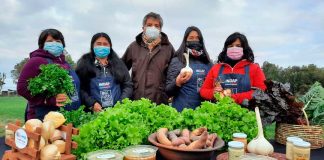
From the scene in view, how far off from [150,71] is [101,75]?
2.51 ft

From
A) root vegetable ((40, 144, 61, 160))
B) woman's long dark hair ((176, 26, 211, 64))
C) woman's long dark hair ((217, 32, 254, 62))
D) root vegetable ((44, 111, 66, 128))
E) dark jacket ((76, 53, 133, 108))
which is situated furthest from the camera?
woman's long dark hair ((176, 26, 211, 64))

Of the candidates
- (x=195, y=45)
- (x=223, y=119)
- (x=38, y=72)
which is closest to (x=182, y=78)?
(x=195, y=45)

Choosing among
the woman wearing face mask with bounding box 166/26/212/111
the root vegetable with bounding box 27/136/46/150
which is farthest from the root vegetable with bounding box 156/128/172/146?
the woman wearing face mask with bounding box 166/26/212/111

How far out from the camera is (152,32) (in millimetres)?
4789

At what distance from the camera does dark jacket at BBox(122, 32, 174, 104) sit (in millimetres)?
4840

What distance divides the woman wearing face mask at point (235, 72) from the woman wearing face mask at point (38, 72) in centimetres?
165

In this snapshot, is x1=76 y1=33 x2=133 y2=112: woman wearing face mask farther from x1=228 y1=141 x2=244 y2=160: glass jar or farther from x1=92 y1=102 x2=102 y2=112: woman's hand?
x1=228 y1=141 x2=244 y2=160: glass jar

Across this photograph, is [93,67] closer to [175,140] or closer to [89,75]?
[89,75]

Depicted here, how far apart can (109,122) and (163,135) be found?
0.44 metres

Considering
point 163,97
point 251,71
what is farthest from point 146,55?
point 251,71

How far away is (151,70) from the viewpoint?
484 centimetres

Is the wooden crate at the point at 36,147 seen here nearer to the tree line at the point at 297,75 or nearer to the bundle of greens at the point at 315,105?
the bundle of greens at the point at 315,105

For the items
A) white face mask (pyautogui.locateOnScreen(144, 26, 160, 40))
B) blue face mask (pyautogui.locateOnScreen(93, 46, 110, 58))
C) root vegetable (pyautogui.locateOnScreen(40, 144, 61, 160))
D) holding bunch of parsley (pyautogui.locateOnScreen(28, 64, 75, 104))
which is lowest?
root vegetable (pyautogui.locateOnScreen(40, 144, 61, 160))

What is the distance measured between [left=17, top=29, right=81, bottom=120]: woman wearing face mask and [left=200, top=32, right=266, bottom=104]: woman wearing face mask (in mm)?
1650
